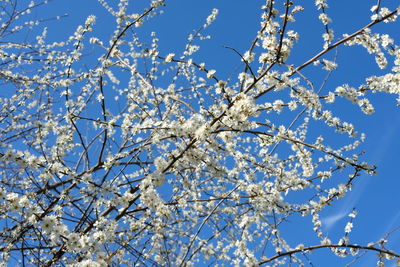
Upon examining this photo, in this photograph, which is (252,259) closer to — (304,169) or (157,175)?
(304,169)

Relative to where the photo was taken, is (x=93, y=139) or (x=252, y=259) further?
(x=93, y=139)

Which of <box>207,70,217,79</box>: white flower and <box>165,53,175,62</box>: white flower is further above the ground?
<box>165,53,175,62</box>: white flower

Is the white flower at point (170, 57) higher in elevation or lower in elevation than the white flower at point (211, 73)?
higher

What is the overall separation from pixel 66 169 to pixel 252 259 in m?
2.15

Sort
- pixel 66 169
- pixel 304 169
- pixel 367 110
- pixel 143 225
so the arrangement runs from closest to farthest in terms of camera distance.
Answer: pixel 66 169
pixel 367 110
pixel 304 169
pixel 143 225

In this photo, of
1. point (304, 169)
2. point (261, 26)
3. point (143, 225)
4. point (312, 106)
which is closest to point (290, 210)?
point (304, 169)

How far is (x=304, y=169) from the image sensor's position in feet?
13.4

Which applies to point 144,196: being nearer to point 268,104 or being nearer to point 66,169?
point 66,169

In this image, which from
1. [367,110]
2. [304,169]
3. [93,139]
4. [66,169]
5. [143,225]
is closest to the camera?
[66,169]

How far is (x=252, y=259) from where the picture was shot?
4.12 metres

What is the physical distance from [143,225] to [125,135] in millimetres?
1177

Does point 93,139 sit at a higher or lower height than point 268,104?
higher

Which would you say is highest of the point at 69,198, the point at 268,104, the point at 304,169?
the point at 268,104

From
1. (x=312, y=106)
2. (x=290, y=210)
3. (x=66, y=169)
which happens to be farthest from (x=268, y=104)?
(x=66, y=169)
